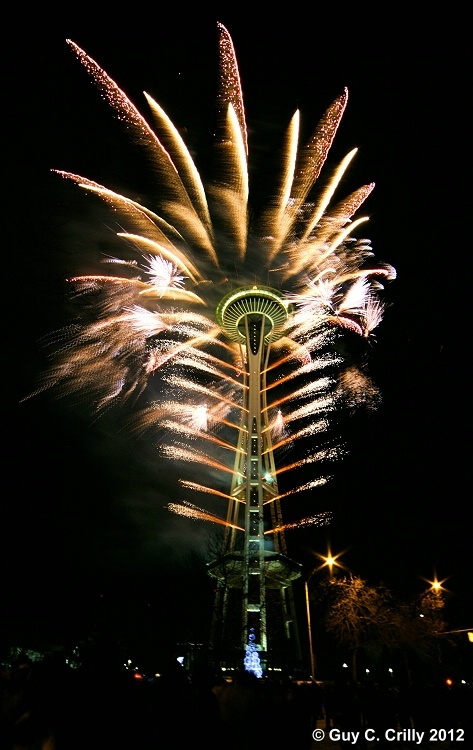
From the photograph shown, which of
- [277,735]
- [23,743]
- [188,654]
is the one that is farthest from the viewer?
[188,654]

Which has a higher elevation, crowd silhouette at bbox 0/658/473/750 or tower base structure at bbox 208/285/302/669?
tower base structure at bbox 208/285/302/669

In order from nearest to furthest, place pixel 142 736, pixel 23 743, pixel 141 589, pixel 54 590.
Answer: pixel 23 743 < pixel 142 736 < pixel 54 590 < pixel 141 589

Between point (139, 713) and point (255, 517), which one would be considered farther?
point (255, 517)

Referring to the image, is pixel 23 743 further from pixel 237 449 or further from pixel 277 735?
pixel 237 449

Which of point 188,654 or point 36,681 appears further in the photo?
point 188,654

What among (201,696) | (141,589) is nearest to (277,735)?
(201,696)

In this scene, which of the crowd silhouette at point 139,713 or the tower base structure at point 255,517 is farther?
the tower base structure at point 255,517

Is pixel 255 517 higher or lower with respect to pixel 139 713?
higher

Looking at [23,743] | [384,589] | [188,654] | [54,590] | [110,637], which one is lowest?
[23,743]

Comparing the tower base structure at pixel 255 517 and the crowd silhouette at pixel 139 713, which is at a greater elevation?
the tower base structure at pixel 255 517

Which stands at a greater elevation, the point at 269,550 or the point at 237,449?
the point at 237,449

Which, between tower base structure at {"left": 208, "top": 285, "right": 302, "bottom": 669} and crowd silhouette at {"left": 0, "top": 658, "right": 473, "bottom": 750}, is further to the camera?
tower base structure at {"left": 208, "top": 285, "right": 302, "bottom": 669}
